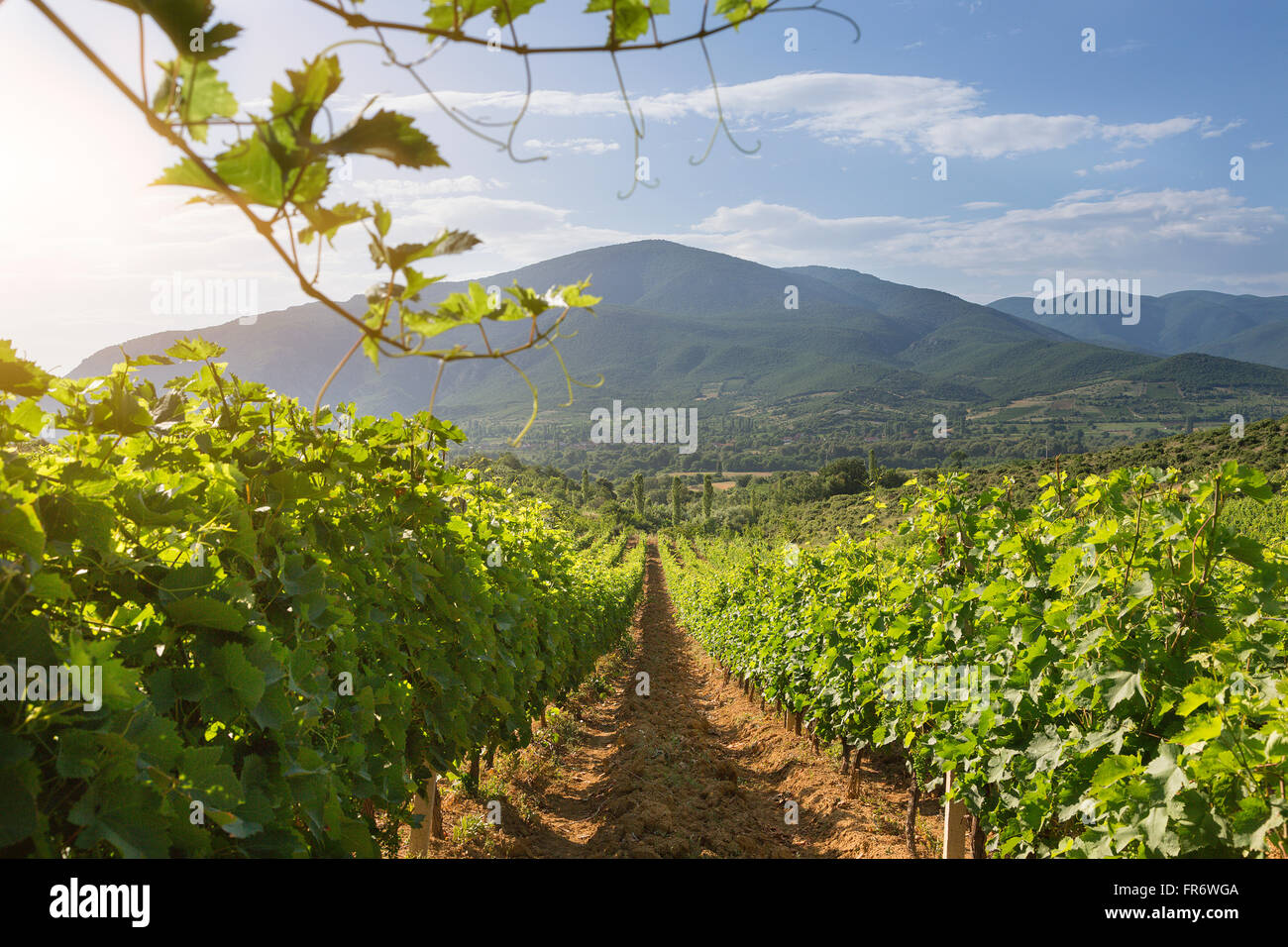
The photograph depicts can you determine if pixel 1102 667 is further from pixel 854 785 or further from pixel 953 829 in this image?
pixel 854 785

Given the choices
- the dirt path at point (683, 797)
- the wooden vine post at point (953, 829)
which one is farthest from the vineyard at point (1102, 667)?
the dirt path at point (683, 797)

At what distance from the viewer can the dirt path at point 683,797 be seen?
18.5 feet

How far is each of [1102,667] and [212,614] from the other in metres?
2.97

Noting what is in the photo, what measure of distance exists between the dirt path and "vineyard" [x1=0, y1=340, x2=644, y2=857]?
7.94ft

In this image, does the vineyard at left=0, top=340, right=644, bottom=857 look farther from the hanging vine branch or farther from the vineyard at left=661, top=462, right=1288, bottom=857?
the vineyard at left=661, top=462, right=1288, bottom=857

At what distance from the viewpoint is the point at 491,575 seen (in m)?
5.32

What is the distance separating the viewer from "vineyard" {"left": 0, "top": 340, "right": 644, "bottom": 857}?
4.37 feet

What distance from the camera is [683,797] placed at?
6.80m

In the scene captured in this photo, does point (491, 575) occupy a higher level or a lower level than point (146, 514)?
lower

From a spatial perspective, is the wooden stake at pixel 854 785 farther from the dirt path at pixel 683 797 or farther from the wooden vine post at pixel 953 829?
the wooden vine post at pixel 953 829

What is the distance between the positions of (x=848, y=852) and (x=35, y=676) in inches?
225

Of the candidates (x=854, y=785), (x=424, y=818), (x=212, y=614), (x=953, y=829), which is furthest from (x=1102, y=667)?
(x=854, y=785)
